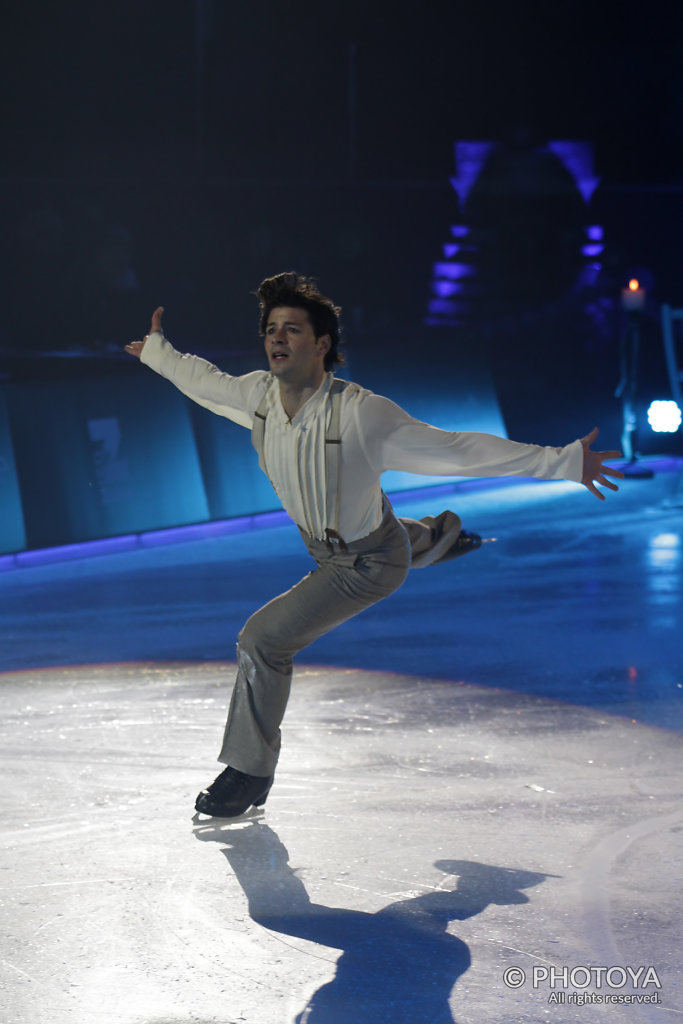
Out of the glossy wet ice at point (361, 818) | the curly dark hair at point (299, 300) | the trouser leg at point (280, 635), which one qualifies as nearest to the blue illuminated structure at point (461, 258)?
the glossy wet ice at point (361, 818)

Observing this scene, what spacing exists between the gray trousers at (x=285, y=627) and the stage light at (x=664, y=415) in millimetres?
7935

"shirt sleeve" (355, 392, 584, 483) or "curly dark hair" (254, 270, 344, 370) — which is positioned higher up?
"curly dark hair" (254, 270, 344, 370)

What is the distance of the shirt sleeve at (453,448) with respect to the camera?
3.14m

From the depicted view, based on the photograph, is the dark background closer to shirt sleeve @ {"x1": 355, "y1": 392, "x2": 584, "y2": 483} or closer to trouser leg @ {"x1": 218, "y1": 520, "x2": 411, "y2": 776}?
trouser leg @ {"x1": 218, "y1": 520, "x2": 411, "y2": 776}

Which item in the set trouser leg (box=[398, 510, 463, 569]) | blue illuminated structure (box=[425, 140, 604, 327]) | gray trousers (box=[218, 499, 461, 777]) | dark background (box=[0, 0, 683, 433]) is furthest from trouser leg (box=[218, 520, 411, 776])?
blue illuminated structure (box=[425, 140, 604, 327])

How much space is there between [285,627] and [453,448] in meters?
0.64

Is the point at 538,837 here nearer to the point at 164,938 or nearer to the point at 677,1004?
the point at 677,1004

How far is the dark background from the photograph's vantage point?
23.9 feet

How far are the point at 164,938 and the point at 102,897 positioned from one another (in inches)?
10.3

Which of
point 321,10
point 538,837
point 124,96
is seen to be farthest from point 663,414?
point 538,837

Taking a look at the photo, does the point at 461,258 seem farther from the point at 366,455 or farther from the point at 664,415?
the point at 366,455

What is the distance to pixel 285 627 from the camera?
10.6 ft

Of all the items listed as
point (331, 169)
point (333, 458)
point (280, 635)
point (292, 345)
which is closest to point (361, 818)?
A: point (280, 635)

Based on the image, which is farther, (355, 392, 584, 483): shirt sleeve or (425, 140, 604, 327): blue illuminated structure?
Answer: (425, 140, 604, 327): blue illuminated structure
